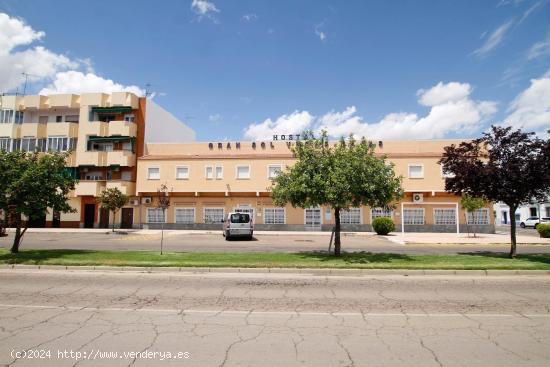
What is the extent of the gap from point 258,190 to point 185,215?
8.08m

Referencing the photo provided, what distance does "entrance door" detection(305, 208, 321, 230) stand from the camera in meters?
34.1

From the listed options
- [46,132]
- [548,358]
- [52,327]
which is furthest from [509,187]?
[46,132]

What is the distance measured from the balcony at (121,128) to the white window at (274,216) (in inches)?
651

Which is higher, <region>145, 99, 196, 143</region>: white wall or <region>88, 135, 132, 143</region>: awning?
<region>145, 99, 196, 143</region>: white wall

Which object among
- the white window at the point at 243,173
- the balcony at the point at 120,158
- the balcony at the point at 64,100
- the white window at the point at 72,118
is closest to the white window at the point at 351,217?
the white window at the point at 243,173

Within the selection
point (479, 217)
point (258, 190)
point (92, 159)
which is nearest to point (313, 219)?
point (258, 190)

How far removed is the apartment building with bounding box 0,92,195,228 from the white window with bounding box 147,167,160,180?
2254mm

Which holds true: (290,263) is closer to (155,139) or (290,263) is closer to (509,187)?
(509,187)

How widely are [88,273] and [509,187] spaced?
54.3ft

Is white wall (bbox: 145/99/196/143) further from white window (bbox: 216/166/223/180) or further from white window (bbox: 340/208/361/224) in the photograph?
white window (bbox: 340/208/361/224)

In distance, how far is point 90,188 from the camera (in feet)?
118

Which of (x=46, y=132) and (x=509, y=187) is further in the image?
(x=46, y=132)

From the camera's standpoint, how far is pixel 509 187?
48.0 feet

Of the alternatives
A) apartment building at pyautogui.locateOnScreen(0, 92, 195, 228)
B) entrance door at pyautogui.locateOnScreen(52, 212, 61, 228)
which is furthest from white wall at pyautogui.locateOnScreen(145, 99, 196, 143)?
entrance door at pyautogui.locateOnScreen(52, 212, 61, 228)
